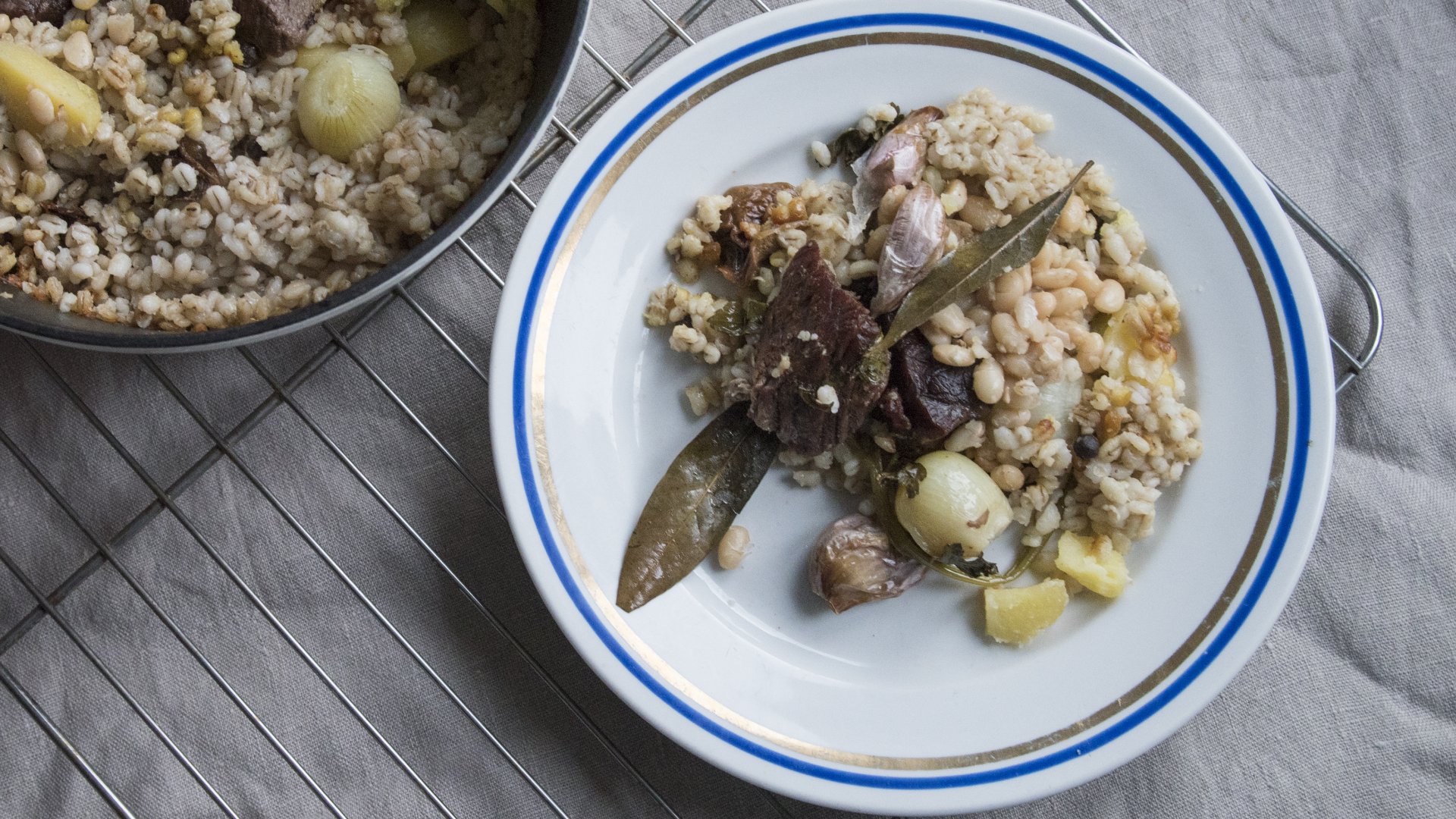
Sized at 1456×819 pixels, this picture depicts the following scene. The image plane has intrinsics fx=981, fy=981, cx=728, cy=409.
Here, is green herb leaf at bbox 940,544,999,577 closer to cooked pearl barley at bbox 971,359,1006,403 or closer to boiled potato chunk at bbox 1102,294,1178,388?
cooked pearl barley at bbox 971,359,1006,403

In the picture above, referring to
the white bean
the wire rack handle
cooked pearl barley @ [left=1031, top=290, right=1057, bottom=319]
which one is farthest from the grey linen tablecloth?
cooked pearl barley @ [left=1031, top=290, right=1057, bottom=319]

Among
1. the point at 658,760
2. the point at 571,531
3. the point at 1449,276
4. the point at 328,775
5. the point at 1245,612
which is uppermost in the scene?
the point at 1449,276

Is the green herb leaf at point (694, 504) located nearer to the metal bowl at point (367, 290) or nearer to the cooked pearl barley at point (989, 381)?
the cooked pearl barley at point (989, 381)

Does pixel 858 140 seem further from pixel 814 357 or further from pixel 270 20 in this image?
pixel 270 20

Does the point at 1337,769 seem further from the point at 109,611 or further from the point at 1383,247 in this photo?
the point at 109,611

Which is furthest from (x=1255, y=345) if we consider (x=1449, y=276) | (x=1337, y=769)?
(x=1337, y=769)

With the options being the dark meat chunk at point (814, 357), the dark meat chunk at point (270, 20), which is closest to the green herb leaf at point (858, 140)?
the dark meat chunk at point (814, 357)

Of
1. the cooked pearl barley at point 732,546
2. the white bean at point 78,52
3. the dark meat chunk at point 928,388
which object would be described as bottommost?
the cooked pearl barley at point 732,546
